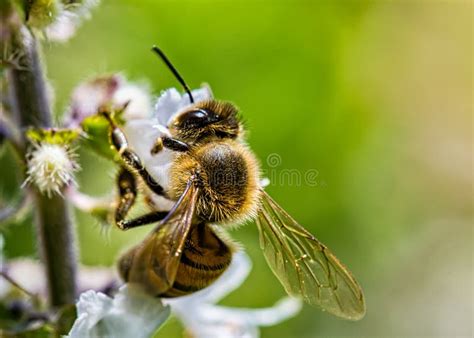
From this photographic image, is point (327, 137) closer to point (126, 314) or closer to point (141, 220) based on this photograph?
point (141, 220)

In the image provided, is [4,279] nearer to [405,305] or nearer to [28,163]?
[28,163]

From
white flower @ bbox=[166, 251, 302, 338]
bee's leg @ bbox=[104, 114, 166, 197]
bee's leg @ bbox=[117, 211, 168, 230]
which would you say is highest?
bee's leg @ bbox=[104, 114, 166, 197]

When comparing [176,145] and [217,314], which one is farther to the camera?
[217,314]

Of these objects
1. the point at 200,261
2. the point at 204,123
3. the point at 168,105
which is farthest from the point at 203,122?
the point at 200,261

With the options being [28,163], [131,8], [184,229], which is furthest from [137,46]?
[184,229]

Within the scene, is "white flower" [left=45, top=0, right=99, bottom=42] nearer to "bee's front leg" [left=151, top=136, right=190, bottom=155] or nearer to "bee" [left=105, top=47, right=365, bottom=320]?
"bee" [left=105, top=47, right=365, bottom=320]

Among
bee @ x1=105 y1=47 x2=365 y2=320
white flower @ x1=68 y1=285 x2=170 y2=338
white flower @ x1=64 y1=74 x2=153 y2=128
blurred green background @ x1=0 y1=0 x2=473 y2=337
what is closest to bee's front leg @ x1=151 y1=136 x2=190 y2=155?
bee @ x1=105 y1=47 x2=365 y2=320
